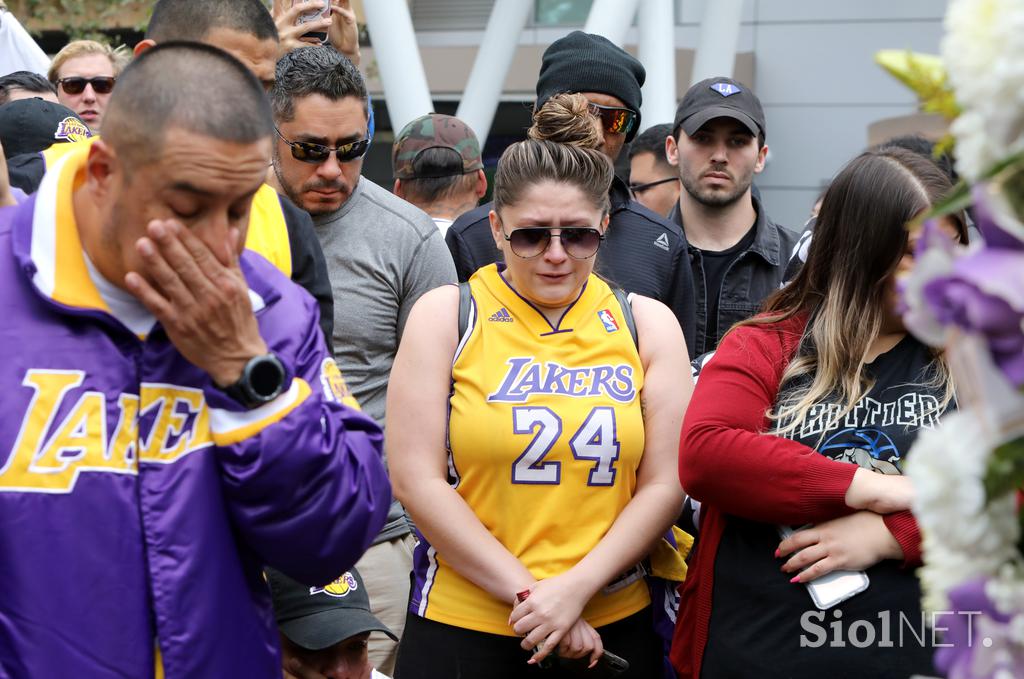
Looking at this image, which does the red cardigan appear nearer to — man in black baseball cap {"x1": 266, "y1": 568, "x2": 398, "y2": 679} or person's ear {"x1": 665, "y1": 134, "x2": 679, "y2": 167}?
man in black baseball cap {"x1": 266, "y1": 568, "x2": 398, "y2": 679}

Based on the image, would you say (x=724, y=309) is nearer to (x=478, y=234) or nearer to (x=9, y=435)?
(x=478, y=234)

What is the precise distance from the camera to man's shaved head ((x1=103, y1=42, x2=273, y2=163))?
2.04 meters

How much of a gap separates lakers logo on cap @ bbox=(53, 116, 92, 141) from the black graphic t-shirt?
2721 mm

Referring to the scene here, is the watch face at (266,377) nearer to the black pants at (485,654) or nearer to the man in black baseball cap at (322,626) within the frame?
the man in black baseball cap at (322,626)

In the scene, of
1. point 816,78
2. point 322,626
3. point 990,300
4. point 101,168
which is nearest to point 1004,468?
point 990,300

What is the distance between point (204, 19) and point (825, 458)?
2053mm

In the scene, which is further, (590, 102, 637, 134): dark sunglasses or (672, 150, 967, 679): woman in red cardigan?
(590, 102, 637, 134): dark sunglasses

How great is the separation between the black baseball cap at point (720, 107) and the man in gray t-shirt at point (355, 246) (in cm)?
155

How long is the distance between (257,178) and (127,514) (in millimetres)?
598

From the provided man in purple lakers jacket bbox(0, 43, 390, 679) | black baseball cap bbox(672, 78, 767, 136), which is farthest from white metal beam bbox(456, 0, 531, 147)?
man in purple lakers jacket bbox(0, 43, 390, 679)

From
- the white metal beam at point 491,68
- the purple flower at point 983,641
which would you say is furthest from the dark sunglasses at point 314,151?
the white metal beam at point 491,68

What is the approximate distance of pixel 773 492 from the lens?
2861 mm

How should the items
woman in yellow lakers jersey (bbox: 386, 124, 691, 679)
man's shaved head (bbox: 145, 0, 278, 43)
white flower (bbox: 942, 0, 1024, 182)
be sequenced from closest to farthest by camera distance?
white flower (bbox: 942, 0, 1024, 182) → woman in yellow lakers jersey (bbox: 386, 124, 691, 679) → man's shaved head (bbox: 145, 0, 278, 43)

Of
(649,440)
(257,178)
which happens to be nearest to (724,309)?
(649,440)
